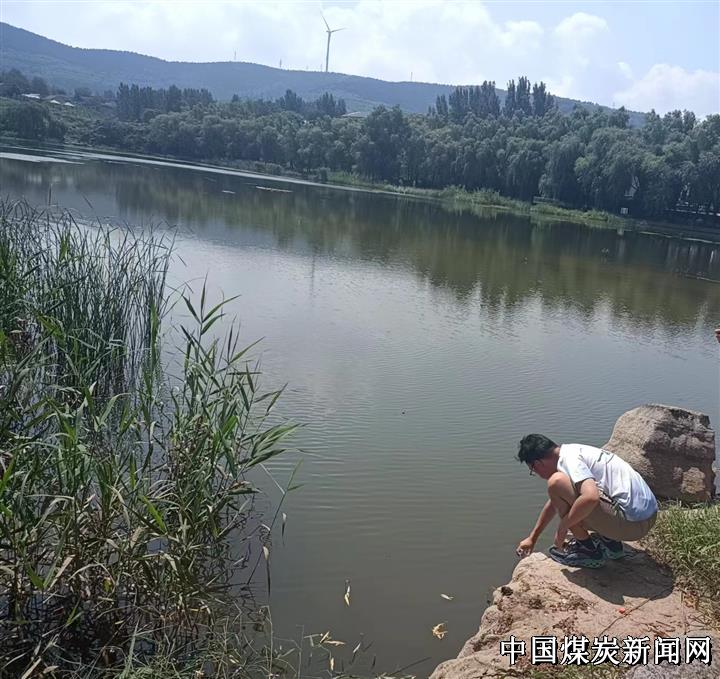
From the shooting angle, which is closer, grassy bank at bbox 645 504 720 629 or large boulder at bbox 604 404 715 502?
grassy bank at bbox 645 504 720 629

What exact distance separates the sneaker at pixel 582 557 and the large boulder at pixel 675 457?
2072 millimetres

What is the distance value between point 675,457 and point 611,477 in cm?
234

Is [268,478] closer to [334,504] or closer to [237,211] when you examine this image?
[334,504]

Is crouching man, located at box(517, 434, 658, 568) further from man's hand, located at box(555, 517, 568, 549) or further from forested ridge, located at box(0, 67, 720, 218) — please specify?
forested ridge, located at box(0, 67, 720, 218)

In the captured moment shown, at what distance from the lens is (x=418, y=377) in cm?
984

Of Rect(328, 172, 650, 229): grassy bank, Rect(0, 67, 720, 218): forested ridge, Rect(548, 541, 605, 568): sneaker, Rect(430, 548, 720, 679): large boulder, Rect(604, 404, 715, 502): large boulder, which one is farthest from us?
Rect(0, 67, 720, 218): forested ridge

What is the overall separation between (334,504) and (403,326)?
23.8 feet

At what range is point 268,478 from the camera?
245 inches

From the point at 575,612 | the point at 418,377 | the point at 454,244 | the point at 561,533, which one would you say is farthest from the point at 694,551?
the point at 454,244

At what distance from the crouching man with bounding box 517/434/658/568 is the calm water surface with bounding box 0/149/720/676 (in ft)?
3.24

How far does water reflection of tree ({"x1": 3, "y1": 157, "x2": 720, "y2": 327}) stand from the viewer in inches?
745

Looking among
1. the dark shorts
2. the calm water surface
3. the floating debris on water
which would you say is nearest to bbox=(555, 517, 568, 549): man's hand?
the dark shorts

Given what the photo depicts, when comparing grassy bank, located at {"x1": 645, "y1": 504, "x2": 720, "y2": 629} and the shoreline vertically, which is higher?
the shoreline

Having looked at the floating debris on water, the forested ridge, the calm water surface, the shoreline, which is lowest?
the floating debris on water
